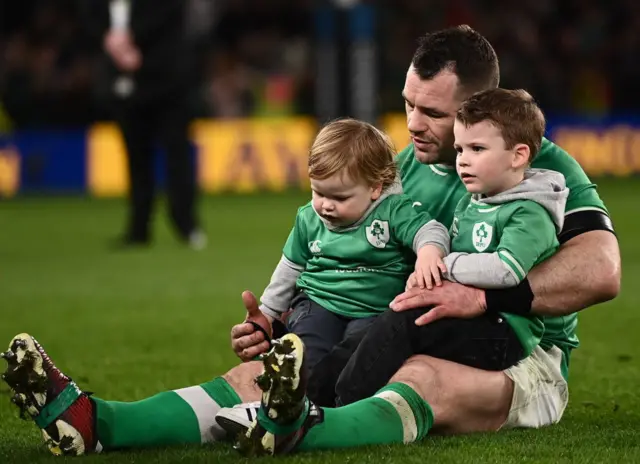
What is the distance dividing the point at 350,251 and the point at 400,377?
0.46 meters

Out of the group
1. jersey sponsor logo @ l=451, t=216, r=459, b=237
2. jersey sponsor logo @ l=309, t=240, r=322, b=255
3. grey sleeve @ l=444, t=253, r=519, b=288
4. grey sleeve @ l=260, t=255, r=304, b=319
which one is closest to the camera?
grey sleeve @ l=444, t=253, r=519, b=288

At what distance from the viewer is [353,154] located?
4.01 metres

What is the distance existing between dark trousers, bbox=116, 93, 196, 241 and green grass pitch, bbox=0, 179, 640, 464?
0.29m

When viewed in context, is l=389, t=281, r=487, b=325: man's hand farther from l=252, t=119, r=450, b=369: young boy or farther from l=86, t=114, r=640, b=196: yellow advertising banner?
l=86, t=114, r=640, b=196: yellow advertising banner

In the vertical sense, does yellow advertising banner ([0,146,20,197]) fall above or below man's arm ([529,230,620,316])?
below

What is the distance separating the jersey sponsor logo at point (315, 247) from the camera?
13.7 ft

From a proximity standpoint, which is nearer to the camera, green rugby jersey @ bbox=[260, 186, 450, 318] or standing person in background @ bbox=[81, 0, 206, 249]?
green rugby jersey @ bbox=[260, 186, 450, 318]

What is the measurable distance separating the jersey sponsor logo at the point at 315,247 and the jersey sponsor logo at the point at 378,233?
0.16 m

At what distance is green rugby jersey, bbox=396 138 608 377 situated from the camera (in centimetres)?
414

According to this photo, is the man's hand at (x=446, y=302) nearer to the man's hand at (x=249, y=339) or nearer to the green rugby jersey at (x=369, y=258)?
the green rugby jersey at (x=369, y=258)

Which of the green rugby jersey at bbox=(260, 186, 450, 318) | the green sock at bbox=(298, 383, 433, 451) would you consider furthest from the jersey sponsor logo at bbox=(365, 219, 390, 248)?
the green sock at bbox=(298, 383, 433, 451)

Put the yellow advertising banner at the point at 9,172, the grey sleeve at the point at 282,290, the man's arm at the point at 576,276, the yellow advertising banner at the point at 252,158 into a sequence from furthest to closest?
the yellow advertising banner at the point at 252,158
the yellow advertising banner at the point at 9,172
the grey sleeve at the point at 282,290
the man's arm at the point at 576,276

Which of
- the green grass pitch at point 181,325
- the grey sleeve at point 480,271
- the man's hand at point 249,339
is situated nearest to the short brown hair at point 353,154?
the grey sleeve at point 480,271

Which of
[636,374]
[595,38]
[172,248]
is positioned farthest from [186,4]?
[595,38]
